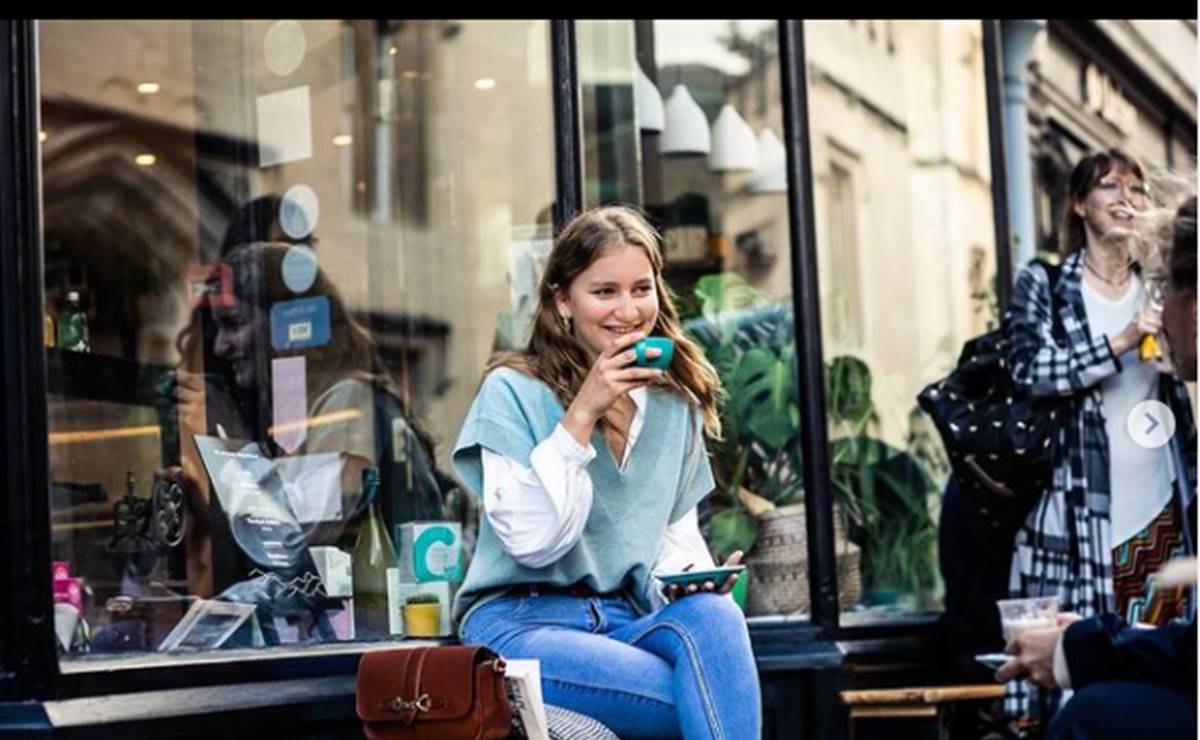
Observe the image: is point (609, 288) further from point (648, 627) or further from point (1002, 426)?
point (1002, 426)

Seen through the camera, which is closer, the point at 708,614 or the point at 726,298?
the point at 708,614

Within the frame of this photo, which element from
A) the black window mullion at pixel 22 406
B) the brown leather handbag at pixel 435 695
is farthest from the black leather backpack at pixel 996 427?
the black window mullion at pixel 22 406

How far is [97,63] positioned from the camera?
9234 millimetres

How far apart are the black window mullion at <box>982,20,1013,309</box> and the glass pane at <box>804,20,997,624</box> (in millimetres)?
27

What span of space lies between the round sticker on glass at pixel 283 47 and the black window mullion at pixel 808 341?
153 centimetres

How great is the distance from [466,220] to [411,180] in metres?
0.55

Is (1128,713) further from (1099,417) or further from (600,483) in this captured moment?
(1099,417)

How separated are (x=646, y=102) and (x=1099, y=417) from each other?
1.88m

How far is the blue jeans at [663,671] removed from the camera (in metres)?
4.68

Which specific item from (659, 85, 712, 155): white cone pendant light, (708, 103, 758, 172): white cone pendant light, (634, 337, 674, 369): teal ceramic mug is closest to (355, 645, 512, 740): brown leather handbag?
(634, 337, 674, 369): teal ceramic mug

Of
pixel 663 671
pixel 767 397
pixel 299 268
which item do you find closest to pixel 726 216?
pixel 767 397

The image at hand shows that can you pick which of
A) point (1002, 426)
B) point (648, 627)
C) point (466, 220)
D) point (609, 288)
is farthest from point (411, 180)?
point (648, 627)

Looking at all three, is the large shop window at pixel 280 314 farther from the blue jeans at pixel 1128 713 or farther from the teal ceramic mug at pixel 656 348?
the blue jeans at pixel 1128 713

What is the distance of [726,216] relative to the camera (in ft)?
26.6
